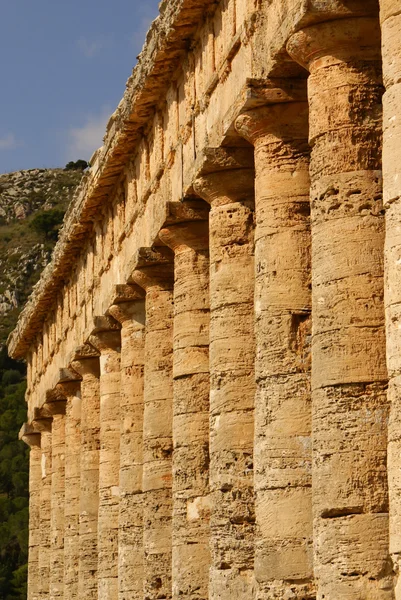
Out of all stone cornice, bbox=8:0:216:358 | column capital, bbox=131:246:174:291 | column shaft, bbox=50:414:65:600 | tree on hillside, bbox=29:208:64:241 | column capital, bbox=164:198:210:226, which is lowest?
column shaft, bbox=50:414:65:600

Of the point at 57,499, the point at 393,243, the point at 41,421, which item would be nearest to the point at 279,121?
the point at 393,243

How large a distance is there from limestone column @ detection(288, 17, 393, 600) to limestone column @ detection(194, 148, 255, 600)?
15.1 feet

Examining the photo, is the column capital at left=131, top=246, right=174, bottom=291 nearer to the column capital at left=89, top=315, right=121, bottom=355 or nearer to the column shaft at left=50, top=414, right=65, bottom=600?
the column capital at left=89, top=315, right=121, bottom=355

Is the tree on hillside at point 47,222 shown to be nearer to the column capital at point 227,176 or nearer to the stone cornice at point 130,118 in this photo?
the stone cornice at point 130,118

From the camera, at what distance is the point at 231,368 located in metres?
21.1

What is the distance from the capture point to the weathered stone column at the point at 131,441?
2817cm

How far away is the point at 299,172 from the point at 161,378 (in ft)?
28.3

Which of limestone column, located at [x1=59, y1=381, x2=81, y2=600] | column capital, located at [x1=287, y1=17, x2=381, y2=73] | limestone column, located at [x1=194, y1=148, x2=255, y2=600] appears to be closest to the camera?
column capital, located at [x1=287, y1=17, x2=381, y2=73]

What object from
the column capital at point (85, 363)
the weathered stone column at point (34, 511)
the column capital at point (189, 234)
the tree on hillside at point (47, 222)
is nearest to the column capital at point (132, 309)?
the column capital at point (85, 363)

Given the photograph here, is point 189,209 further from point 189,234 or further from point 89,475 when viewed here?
point 89,475

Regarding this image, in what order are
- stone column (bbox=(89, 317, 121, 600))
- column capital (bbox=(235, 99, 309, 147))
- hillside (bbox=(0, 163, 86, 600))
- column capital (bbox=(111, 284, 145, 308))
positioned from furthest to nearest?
hillside (bbox=(0, 163, 86, 600))
stone column (bbox=(89, 317, 121, 600))
column capital (bbox=(111, 284, 145, 308))
column capital (bbox=(235, 99, 309, 147))

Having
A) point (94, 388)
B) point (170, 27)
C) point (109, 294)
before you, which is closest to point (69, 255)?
point (94, 388)

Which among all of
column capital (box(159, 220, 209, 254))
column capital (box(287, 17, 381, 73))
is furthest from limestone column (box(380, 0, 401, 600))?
column capital (box(159, 220, 209, 254))

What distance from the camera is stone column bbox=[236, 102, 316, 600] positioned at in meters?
17.9
